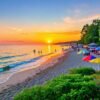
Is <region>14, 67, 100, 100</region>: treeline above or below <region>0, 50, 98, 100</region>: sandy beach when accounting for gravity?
above

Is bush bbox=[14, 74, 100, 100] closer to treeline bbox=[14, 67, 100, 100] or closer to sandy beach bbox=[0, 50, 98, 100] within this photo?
treeline bbox=[14, 67, 100, 100]

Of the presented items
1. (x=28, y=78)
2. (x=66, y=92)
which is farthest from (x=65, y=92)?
(x=28, y=78)

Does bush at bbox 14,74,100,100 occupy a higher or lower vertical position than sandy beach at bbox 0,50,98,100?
higher

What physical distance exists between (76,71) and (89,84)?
6965 mm

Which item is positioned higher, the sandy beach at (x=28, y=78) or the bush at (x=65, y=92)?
the bush at (x=65, y=92)

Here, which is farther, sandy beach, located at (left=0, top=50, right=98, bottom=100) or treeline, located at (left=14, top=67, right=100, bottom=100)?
sandy beach, located at (left=0, top=50, right=98, bottom=100)

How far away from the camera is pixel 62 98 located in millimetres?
8945

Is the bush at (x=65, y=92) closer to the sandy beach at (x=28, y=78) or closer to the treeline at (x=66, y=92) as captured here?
the treeline at (x=66, y=92)

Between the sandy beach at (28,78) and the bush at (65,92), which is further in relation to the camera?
the sandy beach at (28,78)

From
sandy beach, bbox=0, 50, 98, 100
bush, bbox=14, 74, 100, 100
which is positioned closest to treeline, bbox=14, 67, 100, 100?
bush, bbox=14, 74, 100, 100

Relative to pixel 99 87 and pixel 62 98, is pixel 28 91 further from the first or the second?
pixel 99 87

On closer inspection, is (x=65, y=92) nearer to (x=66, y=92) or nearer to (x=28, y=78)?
(x=66, y=92)

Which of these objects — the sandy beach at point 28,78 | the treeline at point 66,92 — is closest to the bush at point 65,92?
the treeline at point 66,92

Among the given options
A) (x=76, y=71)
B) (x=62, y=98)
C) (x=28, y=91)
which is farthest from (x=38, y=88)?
(x=76, y=71)
